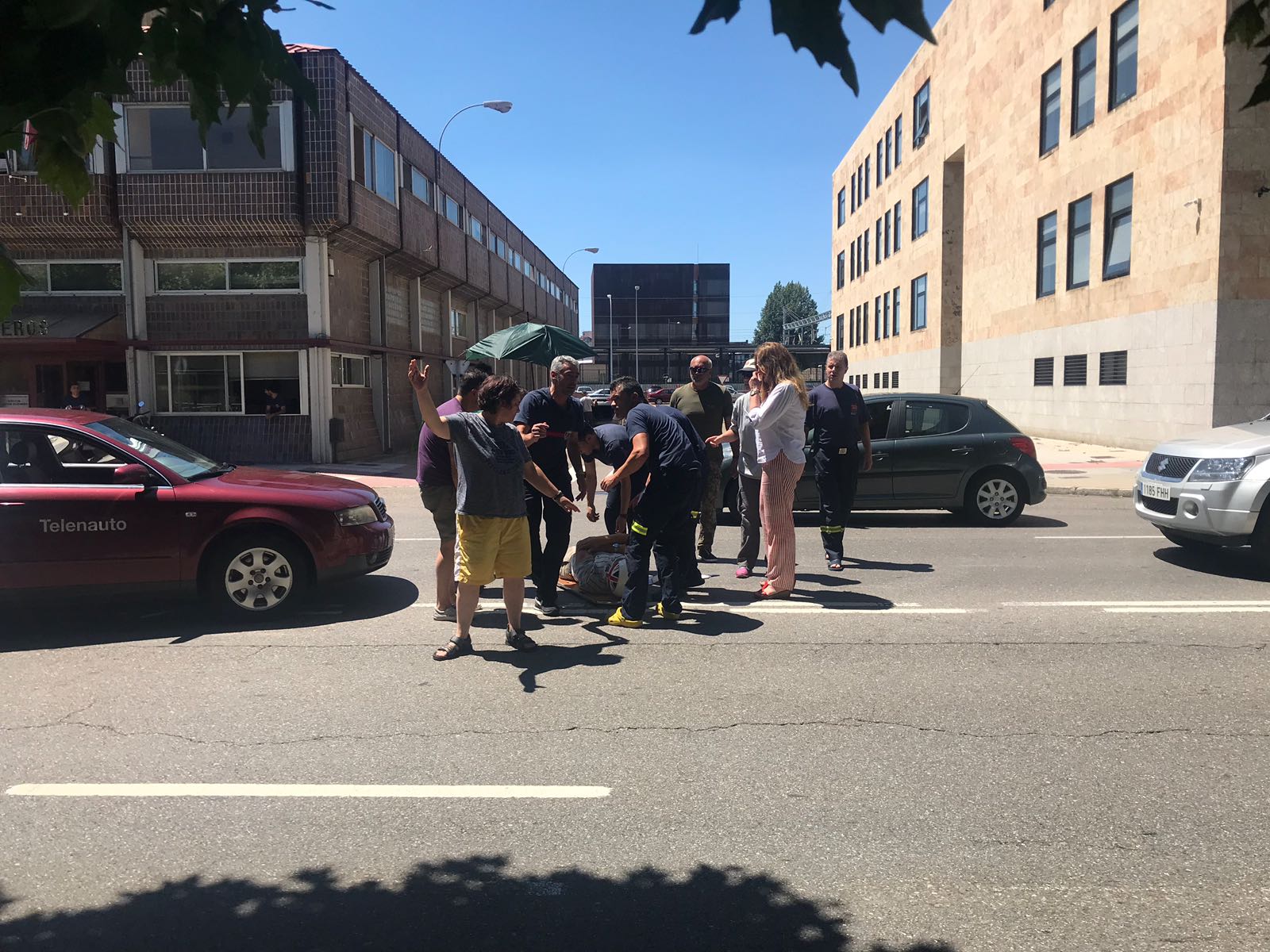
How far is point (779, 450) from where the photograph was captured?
272 inches

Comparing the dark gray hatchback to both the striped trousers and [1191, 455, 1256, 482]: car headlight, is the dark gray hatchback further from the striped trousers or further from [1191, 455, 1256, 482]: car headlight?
the striped trousers

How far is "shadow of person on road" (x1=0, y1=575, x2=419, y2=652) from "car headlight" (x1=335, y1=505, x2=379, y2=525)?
677 mm

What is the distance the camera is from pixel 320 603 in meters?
7.05

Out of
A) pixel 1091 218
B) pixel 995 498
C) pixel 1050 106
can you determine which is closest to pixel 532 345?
pixel 995 498

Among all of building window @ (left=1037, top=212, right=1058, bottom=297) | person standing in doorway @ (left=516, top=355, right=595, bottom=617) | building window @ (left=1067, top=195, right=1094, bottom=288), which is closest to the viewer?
person standing in doorway @ (left=516, top=355, right=595, bottom=617)

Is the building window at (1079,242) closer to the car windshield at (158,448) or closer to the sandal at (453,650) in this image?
the sandal at (453,650)

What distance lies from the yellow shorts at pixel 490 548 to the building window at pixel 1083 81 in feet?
72.2

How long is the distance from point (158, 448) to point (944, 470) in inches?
318

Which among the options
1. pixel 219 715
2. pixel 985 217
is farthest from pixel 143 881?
pixel 985 217

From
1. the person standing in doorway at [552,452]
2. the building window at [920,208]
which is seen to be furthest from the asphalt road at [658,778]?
the building window at [920,208]

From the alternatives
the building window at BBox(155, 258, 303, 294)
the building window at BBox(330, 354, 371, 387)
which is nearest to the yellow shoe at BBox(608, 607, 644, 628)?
the building window at BBox(330, 354, 371, 387)

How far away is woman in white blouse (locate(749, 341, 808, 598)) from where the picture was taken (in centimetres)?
680

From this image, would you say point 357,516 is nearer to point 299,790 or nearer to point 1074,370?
point 299,790

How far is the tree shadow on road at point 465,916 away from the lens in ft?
8.97
